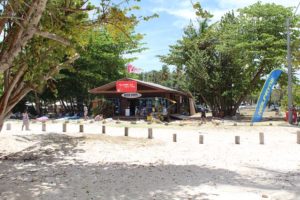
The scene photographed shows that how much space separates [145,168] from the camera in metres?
11.8

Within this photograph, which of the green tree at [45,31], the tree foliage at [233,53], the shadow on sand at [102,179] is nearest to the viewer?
the shadow on sand at [102,179]

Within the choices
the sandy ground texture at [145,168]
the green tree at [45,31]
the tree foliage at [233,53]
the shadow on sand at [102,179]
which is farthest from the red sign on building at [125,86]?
the green tree at [45,31]

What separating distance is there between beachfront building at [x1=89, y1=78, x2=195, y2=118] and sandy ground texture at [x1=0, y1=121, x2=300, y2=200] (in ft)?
57.6

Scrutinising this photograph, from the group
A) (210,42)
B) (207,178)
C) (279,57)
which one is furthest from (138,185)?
(210,42)

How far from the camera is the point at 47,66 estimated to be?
481 inches

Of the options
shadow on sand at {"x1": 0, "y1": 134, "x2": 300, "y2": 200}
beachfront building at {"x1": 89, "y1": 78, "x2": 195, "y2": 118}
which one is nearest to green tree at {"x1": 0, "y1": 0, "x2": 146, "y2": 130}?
shadow on sand at {"x1": 0, "y1": 134, "x2": 300, "y2": 200}

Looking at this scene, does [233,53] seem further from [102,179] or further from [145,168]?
[102,179]

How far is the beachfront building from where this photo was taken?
1442 inches

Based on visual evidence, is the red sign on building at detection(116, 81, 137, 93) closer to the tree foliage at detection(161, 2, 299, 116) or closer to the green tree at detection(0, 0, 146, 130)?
the tree foliage at detection(161, 2, 299, 116)

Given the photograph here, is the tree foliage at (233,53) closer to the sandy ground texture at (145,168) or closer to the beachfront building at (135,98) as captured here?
the beachfront building at (135,98)

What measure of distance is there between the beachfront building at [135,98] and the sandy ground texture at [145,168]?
1757cm

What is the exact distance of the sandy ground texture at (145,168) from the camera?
862 centimetres

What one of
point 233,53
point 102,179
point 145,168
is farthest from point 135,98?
point 102,179

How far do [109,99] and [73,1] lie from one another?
2857cm
